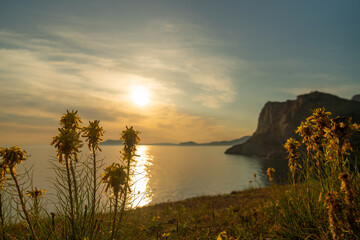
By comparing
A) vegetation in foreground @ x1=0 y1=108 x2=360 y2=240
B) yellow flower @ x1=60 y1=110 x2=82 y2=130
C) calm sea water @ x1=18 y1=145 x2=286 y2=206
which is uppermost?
yellow flower @ x1=60 y1=110 x2=82 y2=130

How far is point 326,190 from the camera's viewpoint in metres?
3.45

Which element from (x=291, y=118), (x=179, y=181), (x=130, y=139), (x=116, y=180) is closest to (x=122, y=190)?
(x=116, y=180)

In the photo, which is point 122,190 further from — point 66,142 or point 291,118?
point 291,118

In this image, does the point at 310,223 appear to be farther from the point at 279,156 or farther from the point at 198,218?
the point at 279,156

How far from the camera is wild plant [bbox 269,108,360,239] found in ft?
8.46

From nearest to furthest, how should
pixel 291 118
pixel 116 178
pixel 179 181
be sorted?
pixel 116 178 → pixel 179 181 → pixel 291 118

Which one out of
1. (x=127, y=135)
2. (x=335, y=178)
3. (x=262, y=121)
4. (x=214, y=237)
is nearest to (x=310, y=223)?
(x=335, y=178)

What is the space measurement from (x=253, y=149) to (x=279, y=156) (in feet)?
79.3

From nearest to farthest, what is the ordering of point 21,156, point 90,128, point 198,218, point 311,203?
point 21,156, point 90,128, point 311,203, point 198,218

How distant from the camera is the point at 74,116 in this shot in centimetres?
349

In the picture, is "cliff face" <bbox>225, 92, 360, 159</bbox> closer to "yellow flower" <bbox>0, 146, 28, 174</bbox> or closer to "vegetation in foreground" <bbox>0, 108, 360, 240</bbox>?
"vegetation in foreground" <bbox>0, 108, 360, 240</bbox>

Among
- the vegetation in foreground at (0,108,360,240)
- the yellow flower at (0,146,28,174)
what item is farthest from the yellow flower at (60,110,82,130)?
the yellow flower at (0,146,28,174)

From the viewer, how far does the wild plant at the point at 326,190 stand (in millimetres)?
2578

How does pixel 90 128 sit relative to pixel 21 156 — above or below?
above
